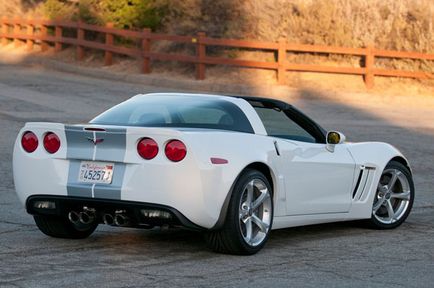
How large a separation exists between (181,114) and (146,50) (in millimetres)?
22484

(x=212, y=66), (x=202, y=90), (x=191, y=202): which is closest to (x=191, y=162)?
(x=191, y=202)

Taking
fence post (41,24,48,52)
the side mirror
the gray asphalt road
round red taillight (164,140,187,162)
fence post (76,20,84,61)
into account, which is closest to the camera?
the gray asphalt road

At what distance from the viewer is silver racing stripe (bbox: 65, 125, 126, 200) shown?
27.8 ft

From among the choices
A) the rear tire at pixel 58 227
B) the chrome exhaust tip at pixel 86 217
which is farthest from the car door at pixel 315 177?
the rear tire at pixel 58 227

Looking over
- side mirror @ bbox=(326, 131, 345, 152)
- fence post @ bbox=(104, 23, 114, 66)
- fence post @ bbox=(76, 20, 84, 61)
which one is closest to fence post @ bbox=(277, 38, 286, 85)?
fence post @ bbox=(104, 23, 114, 66)

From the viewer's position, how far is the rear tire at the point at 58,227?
30.7ft

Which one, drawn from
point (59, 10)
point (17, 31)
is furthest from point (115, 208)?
point (17, 31)

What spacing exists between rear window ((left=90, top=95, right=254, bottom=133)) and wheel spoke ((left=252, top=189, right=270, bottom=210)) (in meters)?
0.54

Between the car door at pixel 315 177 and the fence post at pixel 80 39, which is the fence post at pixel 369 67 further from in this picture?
the car door at pixel 315 177

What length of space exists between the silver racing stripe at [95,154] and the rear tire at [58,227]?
30.1 inches

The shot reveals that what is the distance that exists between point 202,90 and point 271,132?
19.8 metres

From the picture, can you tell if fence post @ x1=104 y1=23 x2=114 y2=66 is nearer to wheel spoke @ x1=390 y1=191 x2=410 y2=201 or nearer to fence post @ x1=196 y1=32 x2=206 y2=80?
fence post @ x1=196 y1=32 x2=206 y2=80

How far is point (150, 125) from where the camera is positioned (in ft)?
29.9

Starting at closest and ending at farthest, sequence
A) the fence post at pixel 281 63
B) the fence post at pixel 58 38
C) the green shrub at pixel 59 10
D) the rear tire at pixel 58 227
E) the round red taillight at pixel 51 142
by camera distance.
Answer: the round red taillight at pixel 51 142
the rear tire at pixel 58 227
the fence post at pixel 281 63
the fence post at pixel 58 38
the green shrub at pixel 59 10
